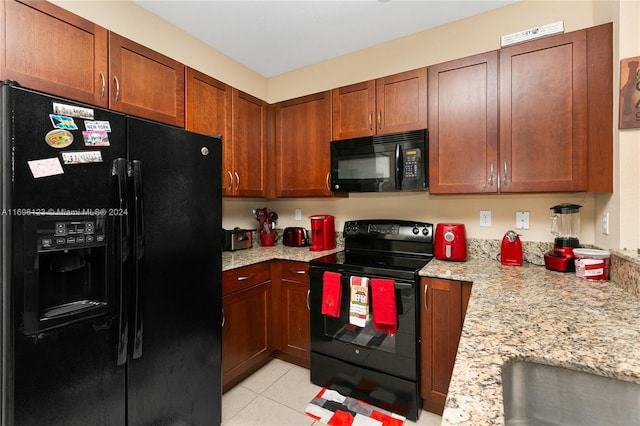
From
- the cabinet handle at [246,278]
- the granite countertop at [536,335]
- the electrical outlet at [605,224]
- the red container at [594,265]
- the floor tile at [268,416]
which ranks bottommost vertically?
the floor tile at [268,416]

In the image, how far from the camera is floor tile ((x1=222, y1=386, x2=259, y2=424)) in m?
1.83

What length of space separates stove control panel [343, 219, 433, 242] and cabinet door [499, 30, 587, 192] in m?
0.62

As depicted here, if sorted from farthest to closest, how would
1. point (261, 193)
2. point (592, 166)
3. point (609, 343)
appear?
point (261, 193) → point (592, 166) → point (609, 343)

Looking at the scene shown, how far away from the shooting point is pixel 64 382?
41.6 inches

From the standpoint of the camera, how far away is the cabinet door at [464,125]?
1.82 m

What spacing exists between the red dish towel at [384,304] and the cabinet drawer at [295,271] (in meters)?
0.58

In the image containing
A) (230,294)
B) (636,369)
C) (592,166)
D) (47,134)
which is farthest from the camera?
(230,294)

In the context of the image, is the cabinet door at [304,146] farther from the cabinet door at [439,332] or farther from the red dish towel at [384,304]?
the cabinet door at [439,332]

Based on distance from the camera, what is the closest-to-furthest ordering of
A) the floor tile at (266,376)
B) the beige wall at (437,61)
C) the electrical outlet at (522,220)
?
the beige wall at (437,61) < the electrical outlet at (522,220) < the floor tile at (266,376)

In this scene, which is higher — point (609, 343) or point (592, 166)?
point (592, 166)

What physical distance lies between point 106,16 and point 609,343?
288cm

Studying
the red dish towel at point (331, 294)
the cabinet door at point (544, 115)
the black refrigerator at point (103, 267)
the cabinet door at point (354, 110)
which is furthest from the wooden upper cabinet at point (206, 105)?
the cabinet door at point (544, 115)

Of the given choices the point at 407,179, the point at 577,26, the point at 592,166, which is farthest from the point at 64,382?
the point at 577,26

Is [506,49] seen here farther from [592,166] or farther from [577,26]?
[592,166]
